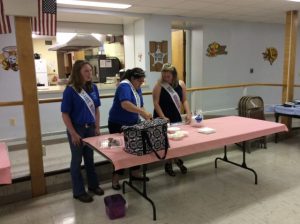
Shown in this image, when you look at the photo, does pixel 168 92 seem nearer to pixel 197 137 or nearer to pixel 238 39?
pixel 197 137

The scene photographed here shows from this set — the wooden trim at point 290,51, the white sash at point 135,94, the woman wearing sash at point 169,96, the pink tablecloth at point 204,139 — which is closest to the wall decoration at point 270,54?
the wooden trim at point 290,51

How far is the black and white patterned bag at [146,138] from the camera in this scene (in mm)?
2258

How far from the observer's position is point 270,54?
24.5 feet

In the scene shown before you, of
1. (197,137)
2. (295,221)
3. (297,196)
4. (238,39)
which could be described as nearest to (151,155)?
(197,137)

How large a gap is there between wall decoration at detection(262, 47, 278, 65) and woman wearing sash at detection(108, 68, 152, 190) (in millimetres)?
5559

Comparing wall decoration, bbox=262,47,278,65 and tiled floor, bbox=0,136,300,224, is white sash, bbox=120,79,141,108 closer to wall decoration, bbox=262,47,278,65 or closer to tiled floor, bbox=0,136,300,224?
tiled floor, bbox=0,136,300,224

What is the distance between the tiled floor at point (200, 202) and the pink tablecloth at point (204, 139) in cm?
65

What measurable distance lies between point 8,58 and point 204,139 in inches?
147

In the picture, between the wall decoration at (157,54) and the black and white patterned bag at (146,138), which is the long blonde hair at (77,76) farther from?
the wall decoration at (157,54)

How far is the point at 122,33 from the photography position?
6.38m

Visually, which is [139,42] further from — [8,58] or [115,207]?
[115,207]

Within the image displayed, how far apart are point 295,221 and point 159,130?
4.97 ft

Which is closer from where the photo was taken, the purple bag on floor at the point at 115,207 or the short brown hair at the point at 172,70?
the purple bag on floor at the point at 115,207

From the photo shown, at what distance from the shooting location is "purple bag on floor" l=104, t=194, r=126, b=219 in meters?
2.62
